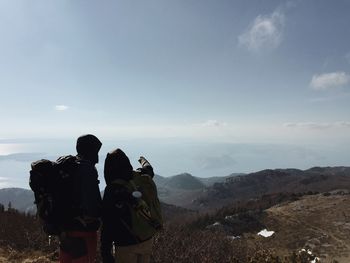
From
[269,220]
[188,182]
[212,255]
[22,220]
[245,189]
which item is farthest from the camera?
[188,182]

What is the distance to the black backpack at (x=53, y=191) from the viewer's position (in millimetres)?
4238

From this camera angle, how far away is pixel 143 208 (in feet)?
14.7

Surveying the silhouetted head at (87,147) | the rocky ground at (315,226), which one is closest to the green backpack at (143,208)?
the silhouetted head at (87,147)

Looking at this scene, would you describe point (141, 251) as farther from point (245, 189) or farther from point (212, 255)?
point (245, 189)

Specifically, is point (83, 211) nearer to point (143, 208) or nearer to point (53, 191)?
point (53, 191)

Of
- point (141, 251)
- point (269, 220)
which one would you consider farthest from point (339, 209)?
point (141, 251)

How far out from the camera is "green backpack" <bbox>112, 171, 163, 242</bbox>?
442 centimetres

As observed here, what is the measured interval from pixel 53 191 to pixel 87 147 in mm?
629

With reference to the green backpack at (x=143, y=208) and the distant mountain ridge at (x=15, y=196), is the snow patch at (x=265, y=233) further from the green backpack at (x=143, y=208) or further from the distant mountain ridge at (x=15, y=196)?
the distant mountain ridge at (x=15, y=196)

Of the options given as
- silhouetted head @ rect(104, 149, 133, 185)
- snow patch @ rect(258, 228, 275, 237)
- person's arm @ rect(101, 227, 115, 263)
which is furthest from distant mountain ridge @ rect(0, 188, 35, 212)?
silhouetted head @ rect(104, 149, 133, 185)

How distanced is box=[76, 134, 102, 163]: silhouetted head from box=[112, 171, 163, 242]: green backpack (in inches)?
16.6

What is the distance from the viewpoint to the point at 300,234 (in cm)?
1619

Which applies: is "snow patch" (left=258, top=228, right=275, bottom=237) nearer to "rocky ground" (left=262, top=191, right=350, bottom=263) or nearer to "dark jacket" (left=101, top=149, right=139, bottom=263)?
"rocky ground" (left=262, top=191, right=350, bottom=263)

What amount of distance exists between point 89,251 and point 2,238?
268 inches
